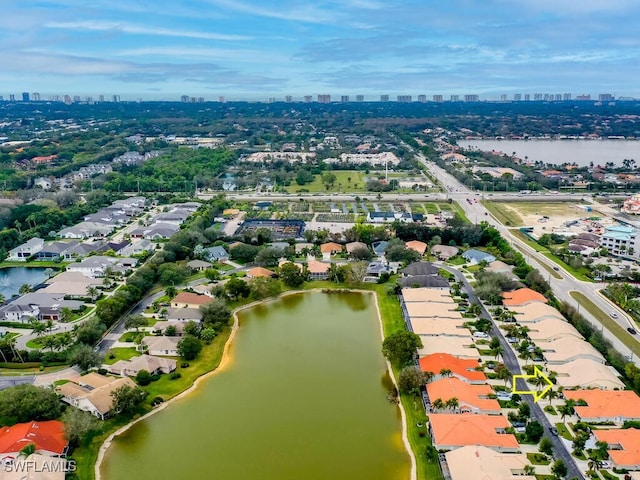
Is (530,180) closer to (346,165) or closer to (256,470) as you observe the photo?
(346,165)

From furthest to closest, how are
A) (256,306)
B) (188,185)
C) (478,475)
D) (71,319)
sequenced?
(188,185) < (256,306) < (71,319) < (478,475)

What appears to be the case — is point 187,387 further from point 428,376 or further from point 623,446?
point 623,446

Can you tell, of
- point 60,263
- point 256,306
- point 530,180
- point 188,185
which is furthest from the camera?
point 530,180

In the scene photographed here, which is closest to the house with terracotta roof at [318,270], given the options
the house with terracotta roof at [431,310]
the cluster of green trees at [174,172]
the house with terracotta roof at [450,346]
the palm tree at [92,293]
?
the house with terracotta roof at [431,310]

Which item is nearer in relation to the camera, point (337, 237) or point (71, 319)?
point (71, 319)

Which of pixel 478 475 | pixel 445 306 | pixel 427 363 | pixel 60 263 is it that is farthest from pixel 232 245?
pixel 478 475

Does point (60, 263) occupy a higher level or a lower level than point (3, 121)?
lower

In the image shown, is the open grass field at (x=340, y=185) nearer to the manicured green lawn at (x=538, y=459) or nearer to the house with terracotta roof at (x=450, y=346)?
the house with terracotta roof at (x=450, y=346)
